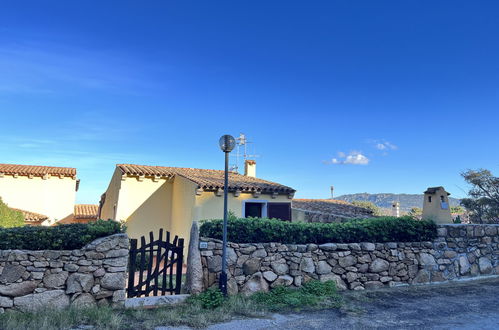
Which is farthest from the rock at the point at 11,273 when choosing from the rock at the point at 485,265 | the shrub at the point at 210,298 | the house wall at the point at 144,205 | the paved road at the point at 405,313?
the rock at the point at 485,265

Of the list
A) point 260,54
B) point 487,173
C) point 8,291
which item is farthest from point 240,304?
point 487,173

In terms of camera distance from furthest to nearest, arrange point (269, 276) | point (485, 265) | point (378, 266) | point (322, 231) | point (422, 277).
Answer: point (485, 265)
point (422, 277)
point (378, 266)
point (322, 231)
point (269, 276)

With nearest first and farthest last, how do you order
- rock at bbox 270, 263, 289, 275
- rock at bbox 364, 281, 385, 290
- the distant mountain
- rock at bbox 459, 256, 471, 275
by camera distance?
rock at bbox 270, 263, 289, 275
rock at bbox 364, 281, 385, 290
rock at bbox 459, 256, 471, 275
the distant mountain

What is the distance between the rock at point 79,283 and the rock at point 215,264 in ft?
7.51

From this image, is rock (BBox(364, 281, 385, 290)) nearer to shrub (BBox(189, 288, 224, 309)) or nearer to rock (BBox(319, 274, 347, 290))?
rock (BBox(319, 274, 347, 290))

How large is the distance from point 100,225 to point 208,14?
8.18m

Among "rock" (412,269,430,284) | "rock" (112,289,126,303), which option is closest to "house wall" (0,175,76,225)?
"rock" (112,289,126,303)

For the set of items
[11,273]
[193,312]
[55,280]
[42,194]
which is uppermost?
[42,194]

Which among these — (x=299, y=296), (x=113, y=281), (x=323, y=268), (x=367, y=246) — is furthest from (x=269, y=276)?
(x=113, y=281)

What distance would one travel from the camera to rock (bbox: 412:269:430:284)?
8.09 metres

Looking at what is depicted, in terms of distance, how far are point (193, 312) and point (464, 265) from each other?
25.6 ft

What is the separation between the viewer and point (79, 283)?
18.6ft

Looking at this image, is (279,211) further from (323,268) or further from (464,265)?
(464,265)

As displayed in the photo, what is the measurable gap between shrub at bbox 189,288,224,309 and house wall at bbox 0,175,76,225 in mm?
18514
